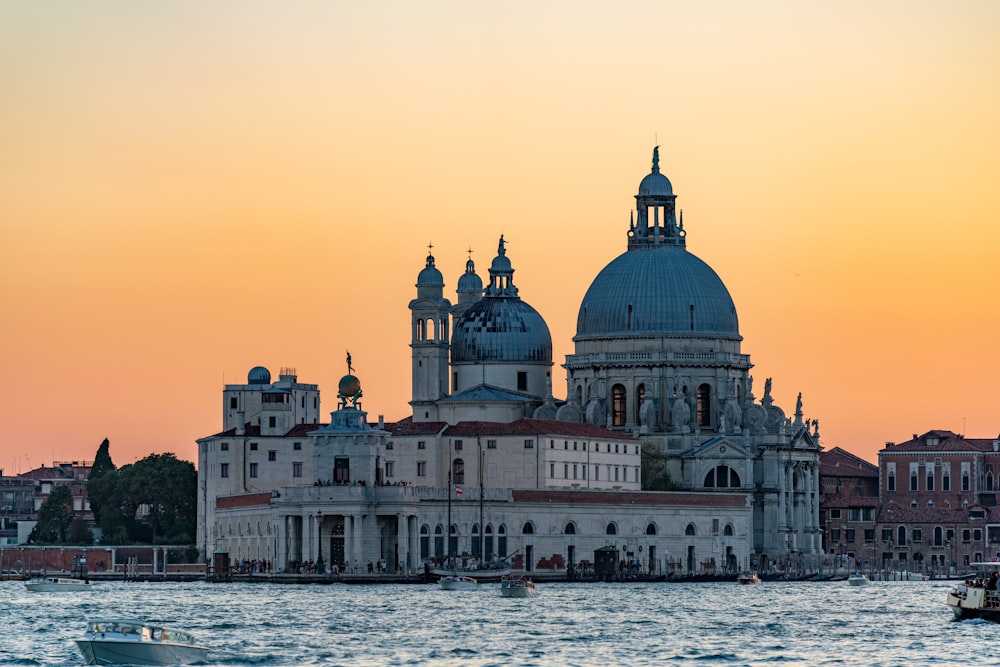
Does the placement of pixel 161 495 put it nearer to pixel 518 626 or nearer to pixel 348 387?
pixel 348 387

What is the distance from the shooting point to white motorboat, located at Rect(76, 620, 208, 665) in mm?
76125

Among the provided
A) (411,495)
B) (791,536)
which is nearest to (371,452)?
(411,495)

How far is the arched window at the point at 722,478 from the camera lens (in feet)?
490

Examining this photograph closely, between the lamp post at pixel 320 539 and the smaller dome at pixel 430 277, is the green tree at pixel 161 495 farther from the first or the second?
the lamp post at pixel 320 539

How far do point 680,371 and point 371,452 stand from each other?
28312 mm

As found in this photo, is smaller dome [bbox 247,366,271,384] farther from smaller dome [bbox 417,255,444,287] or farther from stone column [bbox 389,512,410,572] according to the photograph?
stone column [bbox 389,512,410,572]

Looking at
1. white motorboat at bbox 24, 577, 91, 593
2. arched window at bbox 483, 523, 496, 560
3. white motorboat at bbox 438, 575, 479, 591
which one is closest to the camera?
white motorboat at bbox 438, 575, 479, 591

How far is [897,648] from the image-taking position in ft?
277

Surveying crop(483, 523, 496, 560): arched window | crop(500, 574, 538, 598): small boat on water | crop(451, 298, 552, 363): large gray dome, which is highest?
crop(451, 298, 552, 363): large gray dome

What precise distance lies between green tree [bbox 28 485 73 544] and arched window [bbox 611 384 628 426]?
97.1 feet

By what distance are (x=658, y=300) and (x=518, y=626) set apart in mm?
61275

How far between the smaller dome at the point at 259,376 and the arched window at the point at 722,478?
74.1 feet

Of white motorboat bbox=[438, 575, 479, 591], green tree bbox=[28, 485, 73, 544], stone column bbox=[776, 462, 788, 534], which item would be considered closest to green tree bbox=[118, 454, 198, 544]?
green tree bbox=[28, 485, 73, 544]

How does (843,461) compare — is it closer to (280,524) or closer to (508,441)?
(508,441)
